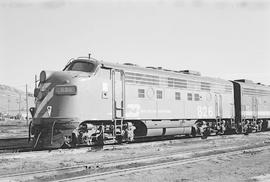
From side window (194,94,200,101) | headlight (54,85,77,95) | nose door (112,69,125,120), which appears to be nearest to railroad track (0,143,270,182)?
nose door (112,69,125,120)

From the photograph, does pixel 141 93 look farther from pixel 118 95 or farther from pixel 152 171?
pixel 152 171

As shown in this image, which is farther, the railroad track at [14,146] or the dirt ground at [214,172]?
the railroad track at [14,146]

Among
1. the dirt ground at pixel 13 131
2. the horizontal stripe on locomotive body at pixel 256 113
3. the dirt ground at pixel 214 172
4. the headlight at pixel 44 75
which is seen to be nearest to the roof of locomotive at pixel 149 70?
the headlight at pixel 44 75

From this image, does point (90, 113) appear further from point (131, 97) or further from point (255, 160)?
point (255, 160)

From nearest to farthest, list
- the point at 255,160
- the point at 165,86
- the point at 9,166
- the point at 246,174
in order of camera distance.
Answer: the point at 246,174
the point at 9,166
the point at 255,160
the point at 165,86

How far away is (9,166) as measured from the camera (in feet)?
34.4

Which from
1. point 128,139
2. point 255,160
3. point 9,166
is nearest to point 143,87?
point 128,139

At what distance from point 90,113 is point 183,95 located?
716cm

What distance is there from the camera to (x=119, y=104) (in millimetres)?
16031

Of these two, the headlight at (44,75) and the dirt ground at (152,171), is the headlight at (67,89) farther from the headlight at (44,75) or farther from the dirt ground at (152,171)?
the dirt ground at (152,171)

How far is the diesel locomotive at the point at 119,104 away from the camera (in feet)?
46.4

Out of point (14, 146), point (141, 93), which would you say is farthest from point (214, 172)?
point (14, 146)

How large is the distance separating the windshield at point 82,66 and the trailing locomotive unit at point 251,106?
13885 millimetres

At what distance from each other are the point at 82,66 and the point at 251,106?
621 inches
